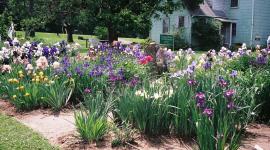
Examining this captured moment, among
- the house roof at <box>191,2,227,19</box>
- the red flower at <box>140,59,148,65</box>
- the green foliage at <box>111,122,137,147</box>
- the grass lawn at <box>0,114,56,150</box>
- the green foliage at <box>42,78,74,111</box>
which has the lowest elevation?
the grass lawn at <box>0,114,56,150</box>

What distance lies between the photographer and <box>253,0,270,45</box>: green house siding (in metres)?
36.7

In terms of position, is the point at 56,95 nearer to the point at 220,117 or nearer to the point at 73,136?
the point at 73,136

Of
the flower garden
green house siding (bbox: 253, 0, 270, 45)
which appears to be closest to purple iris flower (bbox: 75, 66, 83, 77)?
the flower garden

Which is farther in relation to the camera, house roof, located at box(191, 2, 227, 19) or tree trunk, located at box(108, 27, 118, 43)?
house roof, located at box(191, 2, 227, 19)

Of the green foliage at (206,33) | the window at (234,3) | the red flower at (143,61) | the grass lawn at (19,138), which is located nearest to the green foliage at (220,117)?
the grass lawn at (19,138)

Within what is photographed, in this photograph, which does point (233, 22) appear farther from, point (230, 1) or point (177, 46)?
point (177, 46)

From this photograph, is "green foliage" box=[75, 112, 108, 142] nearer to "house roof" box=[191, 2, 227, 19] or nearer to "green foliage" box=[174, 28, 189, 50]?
"green foliage" box=[174, 28, 189, 50]

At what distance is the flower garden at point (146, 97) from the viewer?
5.48 m

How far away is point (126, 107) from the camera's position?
20.0 ft

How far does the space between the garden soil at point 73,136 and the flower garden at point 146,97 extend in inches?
4.9

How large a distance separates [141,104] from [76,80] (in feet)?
9.09

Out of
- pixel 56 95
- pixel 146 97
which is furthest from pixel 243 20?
pixel 146 97

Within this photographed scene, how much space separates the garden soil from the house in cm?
2836

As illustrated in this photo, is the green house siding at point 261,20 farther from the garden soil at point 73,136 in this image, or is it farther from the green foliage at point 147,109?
the green foliage at point 147,109
